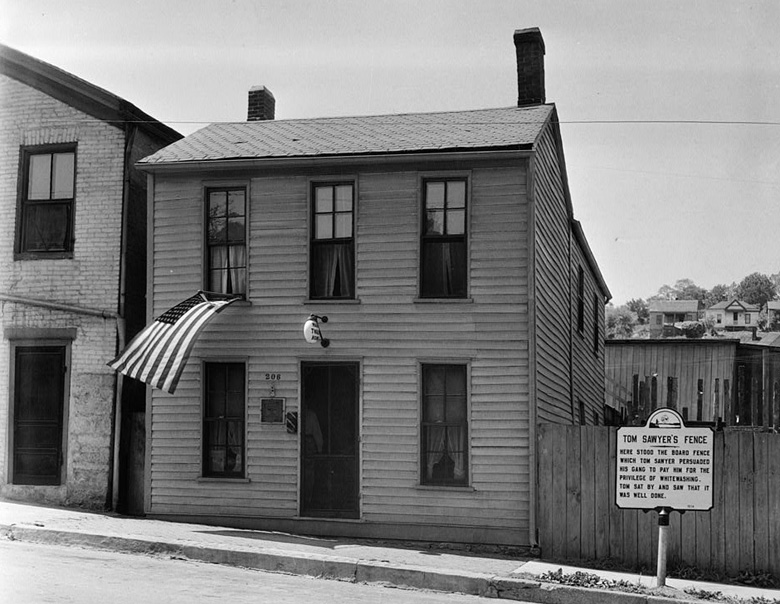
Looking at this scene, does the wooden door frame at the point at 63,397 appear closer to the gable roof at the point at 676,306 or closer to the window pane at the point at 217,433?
the window pane at the point at 217,433

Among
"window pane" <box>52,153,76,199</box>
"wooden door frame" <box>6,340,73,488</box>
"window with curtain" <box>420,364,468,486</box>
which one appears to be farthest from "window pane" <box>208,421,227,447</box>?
"window pane" <box>52,153,76,199</box>

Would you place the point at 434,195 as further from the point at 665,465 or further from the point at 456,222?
the point at 665,465

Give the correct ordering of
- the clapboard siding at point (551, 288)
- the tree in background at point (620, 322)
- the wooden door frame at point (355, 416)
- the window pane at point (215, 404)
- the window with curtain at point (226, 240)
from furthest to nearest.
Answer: the tree in background at point (620, 322) < the window with curtain at point (226, 240) < the window pane at point (215, 404) < the clapboard siding at point (551, 288) < the wooden door frame at point (355, 416)

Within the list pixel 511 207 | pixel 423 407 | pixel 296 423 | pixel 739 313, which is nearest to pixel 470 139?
pixel 511 207

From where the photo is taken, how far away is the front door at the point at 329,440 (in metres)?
14.5

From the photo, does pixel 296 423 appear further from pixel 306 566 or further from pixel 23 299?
pixel 23 299

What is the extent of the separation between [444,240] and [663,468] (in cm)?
503

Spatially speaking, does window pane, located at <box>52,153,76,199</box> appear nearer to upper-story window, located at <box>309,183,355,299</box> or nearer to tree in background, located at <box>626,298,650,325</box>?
upper-story window, located at <box>309,183,355,299</box>

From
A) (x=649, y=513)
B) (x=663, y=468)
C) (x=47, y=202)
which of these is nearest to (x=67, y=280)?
(x=47, y=202)

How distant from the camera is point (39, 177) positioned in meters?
16.4

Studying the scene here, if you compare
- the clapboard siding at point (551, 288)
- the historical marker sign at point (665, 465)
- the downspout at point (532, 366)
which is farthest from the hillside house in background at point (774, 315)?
the historical marker sign at point (665, 465)

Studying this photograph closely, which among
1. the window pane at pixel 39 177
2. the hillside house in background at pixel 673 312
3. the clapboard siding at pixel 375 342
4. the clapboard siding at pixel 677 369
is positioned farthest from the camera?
the hillside house in background at pixel 673 312

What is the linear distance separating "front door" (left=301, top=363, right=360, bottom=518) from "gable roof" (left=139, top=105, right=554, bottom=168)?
3355 millimetres

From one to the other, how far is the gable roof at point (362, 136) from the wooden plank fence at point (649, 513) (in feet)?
14.5
